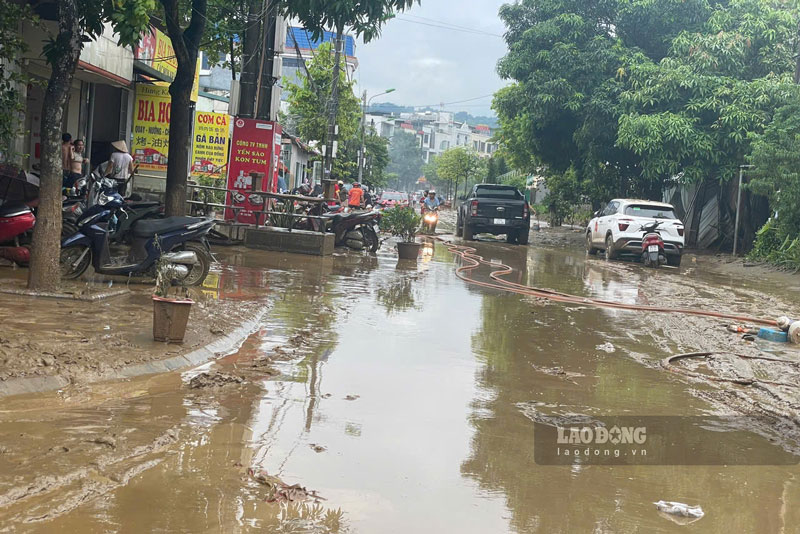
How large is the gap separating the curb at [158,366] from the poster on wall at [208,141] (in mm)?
17842

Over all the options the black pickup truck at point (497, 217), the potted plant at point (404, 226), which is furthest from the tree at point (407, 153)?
the potted plant at point (404, 226)

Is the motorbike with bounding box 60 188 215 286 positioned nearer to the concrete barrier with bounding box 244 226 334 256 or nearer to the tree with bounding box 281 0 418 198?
the tree with bounding box 281 0 418 198

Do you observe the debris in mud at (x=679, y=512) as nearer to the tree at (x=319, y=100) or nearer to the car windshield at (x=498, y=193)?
the car windshield at (x=498, y=193)

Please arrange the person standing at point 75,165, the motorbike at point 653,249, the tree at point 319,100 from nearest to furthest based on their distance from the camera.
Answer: the person standing at point 75,165 < the motorbike at point 653,249 < the tree at point 319,100

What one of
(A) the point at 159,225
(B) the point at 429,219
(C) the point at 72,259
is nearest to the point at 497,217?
(B) the point at 429,219

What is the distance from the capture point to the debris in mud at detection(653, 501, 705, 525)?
443 centimetres

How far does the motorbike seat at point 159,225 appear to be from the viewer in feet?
37.4

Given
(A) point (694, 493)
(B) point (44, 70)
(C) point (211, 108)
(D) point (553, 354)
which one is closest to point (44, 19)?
(B) point (44, 70)

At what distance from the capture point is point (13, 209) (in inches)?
445

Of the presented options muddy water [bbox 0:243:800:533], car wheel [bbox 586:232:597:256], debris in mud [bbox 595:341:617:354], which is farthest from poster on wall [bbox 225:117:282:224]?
debris in mud [bbox 595:341:617:354]

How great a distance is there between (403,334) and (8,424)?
16.3ft

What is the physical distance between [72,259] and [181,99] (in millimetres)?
2990

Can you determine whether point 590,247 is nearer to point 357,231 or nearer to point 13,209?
point 357,231

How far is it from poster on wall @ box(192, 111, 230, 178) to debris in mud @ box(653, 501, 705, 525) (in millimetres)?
23317
